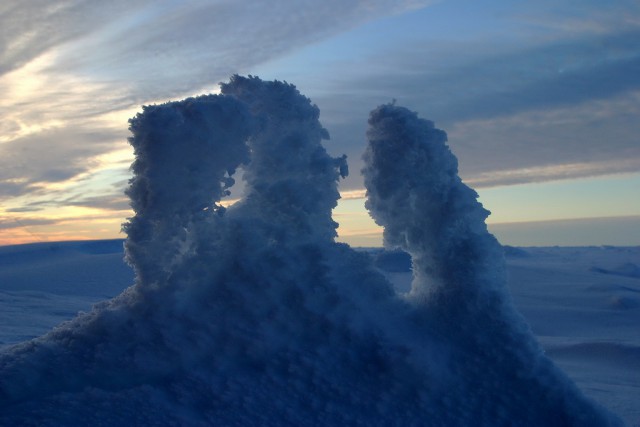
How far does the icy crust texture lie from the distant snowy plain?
750 millimetres

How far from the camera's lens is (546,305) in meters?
13.4

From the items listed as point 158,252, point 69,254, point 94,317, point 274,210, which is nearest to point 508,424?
point 274,210

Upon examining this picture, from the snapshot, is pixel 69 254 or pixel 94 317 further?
pixel 69 254

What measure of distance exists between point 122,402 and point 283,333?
1.15 meters

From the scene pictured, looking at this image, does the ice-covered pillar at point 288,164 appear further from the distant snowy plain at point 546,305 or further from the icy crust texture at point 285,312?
the distant snowy plain at point 546,305

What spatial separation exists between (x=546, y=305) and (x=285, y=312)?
10880 mm

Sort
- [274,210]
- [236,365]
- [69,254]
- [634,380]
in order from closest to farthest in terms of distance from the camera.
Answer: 1. [236,365]
2. [274,210]
3. [634,380]
4. [69,254]

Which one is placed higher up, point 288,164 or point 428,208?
point 288,164

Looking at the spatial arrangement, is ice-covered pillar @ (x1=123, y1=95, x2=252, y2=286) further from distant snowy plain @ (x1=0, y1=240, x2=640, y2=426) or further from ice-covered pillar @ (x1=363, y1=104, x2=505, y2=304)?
distant snowy plain @ (x1=0, y1=240, x2=640, y2=426)

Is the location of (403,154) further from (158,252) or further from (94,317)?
(94,317)

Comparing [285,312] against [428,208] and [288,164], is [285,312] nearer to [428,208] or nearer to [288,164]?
[288,164]

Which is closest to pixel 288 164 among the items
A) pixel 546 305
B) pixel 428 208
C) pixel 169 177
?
pixel 169 177

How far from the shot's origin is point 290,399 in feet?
12.6

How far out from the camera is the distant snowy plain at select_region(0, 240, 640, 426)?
6711mm
